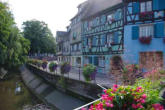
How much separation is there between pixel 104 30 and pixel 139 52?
18.8ft

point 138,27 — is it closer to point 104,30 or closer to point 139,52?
point 139,52

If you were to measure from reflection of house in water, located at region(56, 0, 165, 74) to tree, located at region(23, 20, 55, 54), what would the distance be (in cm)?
2885

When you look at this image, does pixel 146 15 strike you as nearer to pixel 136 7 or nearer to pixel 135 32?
pixel 136 7

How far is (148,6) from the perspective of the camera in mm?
13320

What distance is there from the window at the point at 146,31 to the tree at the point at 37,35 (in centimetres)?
3797

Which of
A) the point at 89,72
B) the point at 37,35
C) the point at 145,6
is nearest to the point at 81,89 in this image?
the point at 89,72

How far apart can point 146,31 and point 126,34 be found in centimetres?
190

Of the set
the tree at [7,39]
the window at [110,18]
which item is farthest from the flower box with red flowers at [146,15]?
the tree at [7,39]

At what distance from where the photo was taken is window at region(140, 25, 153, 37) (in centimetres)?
1309

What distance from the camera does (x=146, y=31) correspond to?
43.8 feet

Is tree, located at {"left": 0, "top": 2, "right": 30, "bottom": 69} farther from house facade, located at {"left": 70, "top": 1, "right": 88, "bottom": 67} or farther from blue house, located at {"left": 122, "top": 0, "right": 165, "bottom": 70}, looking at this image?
blue house, located at {"left": 122, "top": 0, "right": 165, "bottom": 70}

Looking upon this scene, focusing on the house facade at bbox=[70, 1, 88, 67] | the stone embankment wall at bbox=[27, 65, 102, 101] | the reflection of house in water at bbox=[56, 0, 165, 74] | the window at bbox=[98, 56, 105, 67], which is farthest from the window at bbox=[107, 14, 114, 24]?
the stone embankment wall at bbox=[27, 65, 102, 101]

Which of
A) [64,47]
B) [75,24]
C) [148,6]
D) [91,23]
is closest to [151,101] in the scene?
[148,6]

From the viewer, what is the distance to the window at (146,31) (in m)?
13.1
